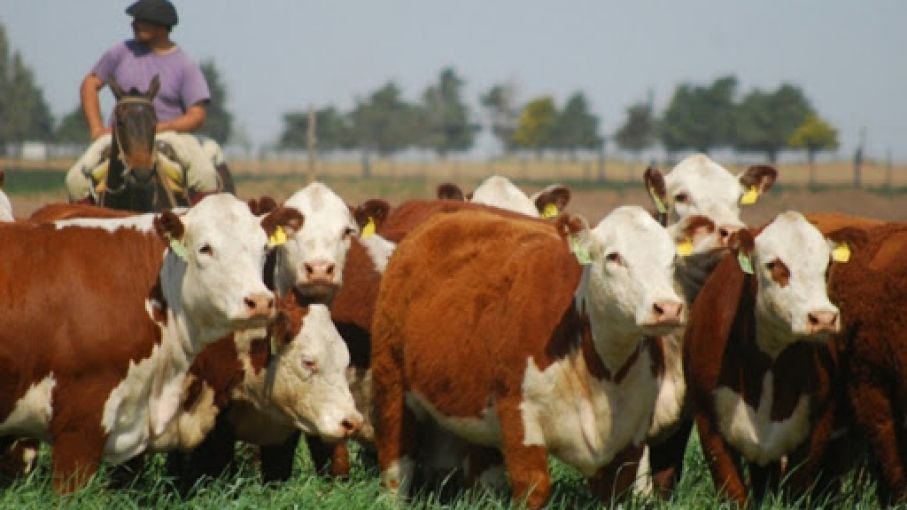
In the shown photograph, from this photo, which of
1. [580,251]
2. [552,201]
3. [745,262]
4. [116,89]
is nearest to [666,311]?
[580,251]

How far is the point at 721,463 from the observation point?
641 cm

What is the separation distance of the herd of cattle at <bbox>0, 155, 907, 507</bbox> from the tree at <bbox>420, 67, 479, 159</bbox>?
9528 centimetres

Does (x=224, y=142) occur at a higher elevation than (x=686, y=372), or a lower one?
lower

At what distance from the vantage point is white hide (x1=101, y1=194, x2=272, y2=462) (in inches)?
237

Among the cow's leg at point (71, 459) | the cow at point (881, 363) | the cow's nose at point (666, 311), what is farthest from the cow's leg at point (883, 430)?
the cow's leg at point (71, 459)

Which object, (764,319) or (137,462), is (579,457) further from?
(137,462)

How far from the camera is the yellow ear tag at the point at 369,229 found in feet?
25.6

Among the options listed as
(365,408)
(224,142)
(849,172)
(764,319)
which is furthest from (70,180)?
(224,142)

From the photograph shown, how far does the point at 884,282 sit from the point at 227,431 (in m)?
3.10

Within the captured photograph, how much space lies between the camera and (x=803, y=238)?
6.34 m

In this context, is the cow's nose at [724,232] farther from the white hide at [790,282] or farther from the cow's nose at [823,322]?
the cow's nose at [823,322]

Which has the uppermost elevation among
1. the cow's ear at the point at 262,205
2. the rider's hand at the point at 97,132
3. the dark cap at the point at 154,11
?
the dark cap at the point at 154,11

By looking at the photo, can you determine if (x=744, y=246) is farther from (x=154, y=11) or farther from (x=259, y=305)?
(x=154, y=11)

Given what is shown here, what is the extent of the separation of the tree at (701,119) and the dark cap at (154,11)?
71.3 metres
